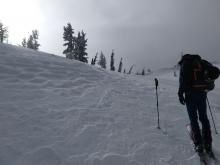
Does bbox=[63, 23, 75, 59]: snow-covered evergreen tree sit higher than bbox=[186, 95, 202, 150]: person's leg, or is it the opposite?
bbox=[63, 23, 75, 59]: snow-covered evergreen tree

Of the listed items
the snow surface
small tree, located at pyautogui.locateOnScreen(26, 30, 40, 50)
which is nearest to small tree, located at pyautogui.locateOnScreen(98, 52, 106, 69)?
small tree, located at pyautogui.locateOnScreen(26, 30, 40, 50)

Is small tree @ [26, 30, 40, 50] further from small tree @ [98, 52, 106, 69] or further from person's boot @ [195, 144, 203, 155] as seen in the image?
person's boot @ [195, 144, 203, 155]

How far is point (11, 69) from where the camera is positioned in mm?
14656

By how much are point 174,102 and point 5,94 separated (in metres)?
8.39

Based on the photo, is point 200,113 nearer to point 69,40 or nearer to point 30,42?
point 69,40

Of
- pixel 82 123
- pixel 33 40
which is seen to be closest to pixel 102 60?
pixel 33 40

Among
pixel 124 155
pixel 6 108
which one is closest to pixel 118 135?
pixel 124 155

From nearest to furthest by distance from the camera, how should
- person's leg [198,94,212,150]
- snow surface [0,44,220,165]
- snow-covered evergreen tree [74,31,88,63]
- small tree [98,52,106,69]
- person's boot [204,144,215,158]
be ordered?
snow surface [0,44,220,165], person's boot [204,144,215,158], person's leg [198,94,212,150], snow-covered evergreen tree [74,31,88,63], small tree [98,52,106,69]

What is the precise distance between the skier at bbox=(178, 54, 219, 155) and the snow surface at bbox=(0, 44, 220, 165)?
59cm

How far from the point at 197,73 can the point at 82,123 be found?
400 centimetres

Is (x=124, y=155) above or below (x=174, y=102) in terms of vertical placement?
below

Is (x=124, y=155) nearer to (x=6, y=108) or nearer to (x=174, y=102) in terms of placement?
(x=6, y=108)

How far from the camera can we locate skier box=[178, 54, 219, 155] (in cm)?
795

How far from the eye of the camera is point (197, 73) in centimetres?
806
